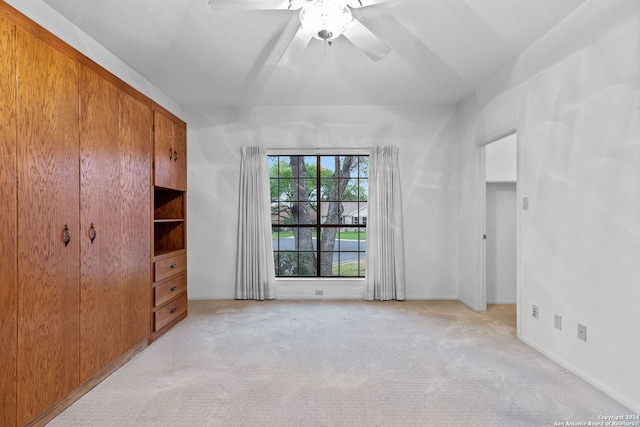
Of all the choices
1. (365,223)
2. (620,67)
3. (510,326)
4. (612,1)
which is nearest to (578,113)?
(620,67)

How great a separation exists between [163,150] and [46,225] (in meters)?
1.55

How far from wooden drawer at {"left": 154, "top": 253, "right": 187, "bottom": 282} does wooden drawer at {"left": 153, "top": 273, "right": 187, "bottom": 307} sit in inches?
2.6

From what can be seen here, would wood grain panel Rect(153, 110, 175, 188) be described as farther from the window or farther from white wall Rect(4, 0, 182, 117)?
the window

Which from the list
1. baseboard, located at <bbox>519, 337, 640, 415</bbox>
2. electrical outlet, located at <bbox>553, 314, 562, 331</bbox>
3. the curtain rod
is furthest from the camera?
the curtain rod

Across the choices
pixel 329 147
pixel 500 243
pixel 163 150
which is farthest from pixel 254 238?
pixel 500 243

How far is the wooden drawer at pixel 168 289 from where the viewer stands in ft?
10.4

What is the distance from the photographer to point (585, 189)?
2.39 m

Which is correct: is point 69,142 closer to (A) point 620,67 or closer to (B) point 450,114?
(A) point 620,67

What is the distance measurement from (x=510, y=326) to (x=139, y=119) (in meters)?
3.94

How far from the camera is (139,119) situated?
293 centimetres

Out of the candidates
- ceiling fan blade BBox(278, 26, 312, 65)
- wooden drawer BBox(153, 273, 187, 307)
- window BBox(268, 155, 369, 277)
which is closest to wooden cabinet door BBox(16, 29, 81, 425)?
wooden drawer BBox(153, 273, 187, 307)

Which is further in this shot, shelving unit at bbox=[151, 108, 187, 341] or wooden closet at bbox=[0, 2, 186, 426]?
shelving unit at bbox=[151, 108, 187, 341]

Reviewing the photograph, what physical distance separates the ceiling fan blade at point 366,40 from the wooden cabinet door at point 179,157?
2.22 metres

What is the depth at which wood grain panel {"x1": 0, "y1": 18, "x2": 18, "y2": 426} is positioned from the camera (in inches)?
65.7
